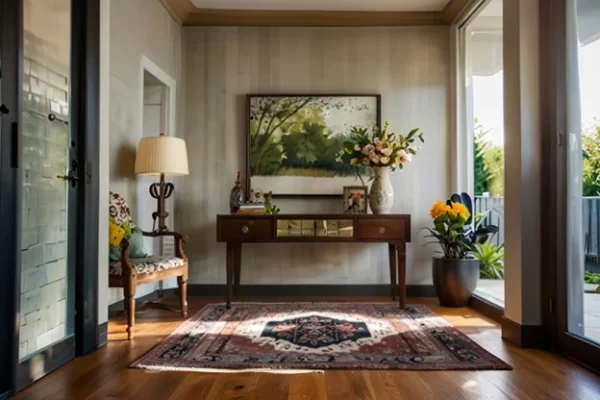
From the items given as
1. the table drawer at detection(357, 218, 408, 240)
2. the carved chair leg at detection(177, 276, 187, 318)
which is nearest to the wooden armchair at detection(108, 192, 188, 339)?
the carved chair leg at detection(177, 276, 187, 318)

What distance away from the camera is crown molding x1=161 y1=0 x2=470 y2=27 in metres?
4.32

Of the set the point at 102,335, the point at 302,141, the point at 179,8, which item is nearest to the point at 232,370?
the point at 102,335

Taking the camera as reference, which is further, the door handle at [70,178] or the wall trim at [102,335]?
the wall trim at [102,335]

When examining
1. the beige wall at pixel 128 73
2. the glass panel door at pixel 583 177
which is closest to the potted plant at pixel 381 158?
the glass panel door at pixel 583 177

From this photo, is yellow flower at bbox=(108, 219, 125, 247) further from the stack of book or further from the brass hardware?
the stack of book

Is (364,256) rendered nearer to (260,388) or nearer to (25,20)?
(260,388)

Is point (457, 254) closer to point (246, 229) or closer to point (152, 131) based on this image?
point (246, 229)

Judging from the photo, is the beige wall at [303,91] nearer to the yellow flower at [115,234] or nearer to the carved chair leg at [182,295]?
the carved chair leg at [182,295]

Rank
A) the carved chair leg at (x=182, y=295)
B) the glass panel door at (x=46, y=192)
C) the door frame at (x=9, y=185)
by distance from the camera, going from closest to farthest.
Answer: the door frame at (x=9, y=185), the glass panel door at (x=46, y=192), the carved chair leg at (x=182, y=295)

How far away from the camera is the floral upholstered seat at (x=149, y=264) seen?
288 cm

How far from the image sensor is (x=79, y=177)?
96.3 inches

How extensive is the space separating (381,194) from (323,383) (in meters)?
2.05

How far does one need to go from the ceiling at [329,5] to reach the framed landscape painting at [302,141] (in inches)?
30.6

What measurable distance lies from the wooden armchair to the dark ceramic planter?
2.00 m
